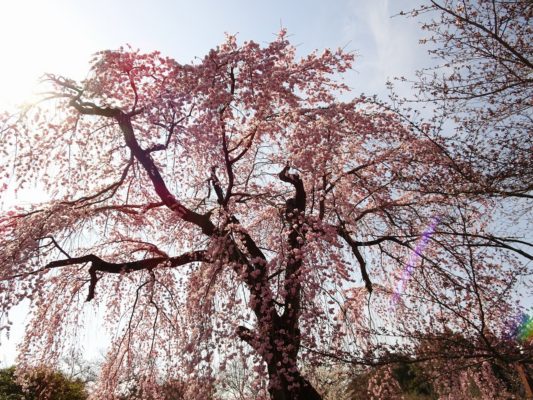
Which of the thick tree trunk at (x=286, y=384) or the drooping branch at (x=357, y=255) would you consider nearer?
the thick tree trunk at (x=286, y=384)

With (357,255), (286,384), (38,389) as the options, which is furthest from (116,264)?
(38,389)

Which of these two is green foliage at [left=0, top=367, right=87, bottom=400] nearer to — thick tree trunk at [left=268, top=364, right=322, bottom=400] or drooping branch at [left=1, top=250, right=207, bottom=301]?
drooping branch at [left=1, top=250, right=207, bottom=301]

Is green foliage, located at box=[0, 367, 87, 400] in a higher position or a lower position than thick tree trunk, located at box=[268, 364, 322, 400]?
higher

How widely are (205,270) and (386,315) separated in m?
4.67

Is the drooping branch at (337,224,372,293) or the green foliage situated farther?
the green foliage

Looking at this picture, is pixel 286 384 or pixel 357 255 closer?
pixel 286 384

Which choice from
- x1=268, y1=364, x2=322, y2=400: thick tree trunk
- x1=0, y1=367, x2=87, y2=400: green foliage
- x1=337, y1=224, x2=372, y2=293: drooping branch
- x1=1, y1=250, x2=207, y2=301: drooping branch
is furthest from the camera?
x1=0, y1=367, x2=87, y2=400: green foliage

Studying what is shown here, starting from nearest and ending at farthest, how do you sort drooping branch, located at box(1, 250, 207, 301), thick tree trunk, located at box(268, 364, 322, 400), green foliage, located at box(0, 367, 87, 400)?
thick tree trunk, located at box(268, 364, 322, 400) → drooping branch, located at box(1, 250, 207, 301) → green foliage, located at box(0, 367, 87, 400)

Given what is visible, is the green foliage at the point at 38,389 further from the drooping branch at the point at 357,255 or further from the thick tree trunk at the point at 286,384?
the drooping branch at the point at 357,255

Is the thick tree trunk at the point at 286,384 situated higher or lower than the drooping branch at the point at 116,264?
lower

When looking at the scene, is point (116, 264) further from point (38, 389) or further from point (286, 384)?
point (38, 389)

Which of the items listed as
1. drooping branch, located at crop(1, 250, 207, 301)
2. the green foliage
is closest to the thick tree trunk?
drooping branch, located at crop(1, 250, 207, 301)

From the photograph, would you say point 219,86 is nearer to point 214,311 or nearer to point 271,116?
point 271,116

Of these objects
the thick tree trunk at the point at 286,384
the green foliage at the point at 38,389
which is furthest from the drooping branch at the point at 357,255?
the green foliage at the point at 38,389
